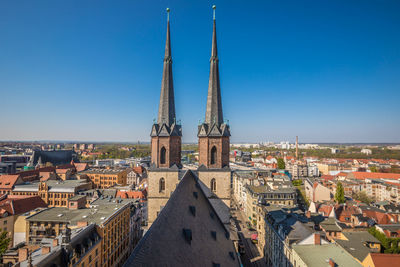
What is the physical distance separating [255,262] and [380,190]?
82421mm

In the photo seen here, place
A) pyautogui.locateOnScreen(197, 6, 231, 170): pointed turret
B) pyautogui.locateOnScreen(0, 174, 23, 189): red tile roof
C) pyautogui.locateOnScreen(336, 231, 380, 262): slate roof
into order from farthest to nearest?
1. pyautogui.locateOnScreen(0, 174, 23, 189): red tile roof
2. pyautogui.locateOnScreen(336, 231, 380, 262): slate roof
3. pyautogui.locateOnScreen(197, 6, 231, 170): pointed turret

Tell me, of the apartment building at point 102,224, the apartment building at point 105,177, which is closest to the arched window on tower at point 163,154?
the apartment building at point 102,224

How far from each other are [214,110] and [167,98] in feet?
25.7

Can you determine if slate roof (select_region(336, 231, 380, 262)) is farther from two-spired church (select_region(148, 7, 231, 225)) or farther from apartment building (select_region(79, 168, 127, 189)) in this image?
apartment building (select_region(79, 168, 127, 189))

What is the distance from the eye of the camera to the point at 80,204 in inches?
2176

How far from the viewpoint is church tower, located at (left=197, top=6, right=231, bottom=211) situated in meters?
35.3

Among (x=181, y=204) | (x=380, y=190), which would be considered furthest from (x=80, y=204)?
(x=380, y=190)

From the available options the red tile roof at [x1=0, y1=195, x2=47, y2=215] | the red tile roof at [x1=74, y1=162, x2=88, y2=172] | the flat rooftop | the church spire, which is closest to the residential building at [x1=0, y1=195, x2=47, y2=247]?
the red tile roof at [x1=0, y1=195, x2=47, y2=215]

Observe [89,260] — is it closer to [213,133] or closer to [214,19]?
[213,133]

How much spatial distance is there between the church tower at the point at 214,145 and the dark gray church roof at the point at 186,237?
12.2m

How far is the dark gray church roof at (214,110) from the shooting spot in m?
35.8

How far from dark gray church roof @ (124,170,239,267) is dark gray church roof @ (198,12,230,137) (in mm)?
13783

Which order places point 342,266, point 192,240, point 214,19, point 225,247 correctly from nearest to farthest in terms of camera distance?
point 192,240 → point 225,247 → point 342,266 → point 214,19

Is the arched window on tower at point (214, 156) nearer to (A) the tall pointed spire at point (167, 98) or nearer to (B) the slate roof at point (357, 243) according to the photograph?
(A) the tall pointed spire at point (167, 98)
